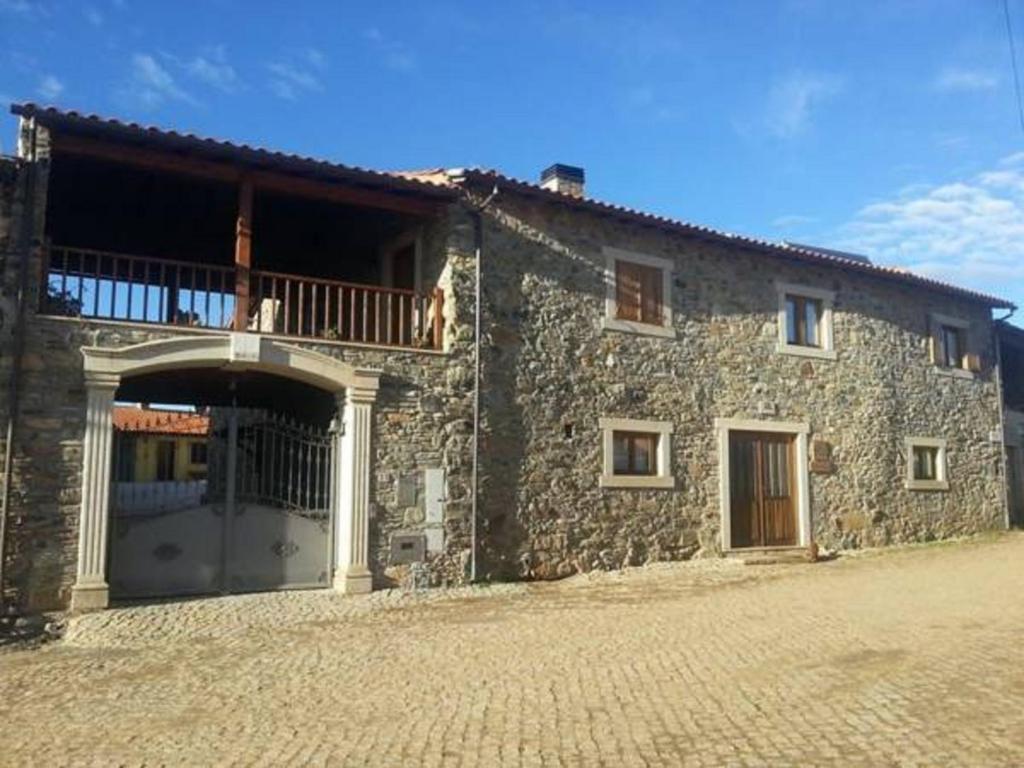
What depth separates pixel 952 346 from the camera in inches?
726

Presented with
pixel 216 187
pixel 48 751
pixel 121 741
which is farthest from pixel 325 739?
pixel 216 187

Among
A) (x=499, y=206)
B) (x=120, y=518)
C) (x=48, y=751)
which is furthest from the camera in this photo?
(x=499, y=206)

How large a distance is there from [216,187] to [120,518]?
13.7 ft

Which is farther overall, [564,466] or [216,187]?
[564,466]

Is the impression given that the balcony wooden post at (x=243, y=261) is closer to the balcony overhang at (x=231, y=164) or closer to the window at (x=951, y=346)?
the balcony overhang at (x=231, y=164)

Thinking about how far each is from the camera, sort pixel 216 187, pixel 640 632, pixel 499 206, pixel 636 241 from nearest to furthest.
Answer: pixel 640 632 < pixel 216 187 < pixel 499 206 < pixel 636 241

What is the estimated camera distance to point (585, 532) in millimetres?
12633

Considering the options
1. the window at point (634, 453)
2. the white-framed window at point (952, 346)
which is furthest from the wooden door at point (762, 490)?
the white-framed window at point (952, 346)

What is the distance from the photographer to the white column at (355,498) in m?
10.7

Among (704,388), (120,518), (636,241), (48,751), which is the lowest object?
(48,751)

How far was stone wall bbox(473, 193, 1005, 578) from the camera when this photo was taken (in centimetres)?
1224

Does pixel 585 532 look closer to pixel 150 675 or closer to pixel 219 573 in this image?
pixel 219 573

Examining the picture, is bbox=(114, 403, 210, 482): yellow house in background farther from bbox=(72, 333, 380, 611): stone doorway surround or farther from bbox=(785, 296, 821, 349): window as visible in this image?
bbox=(785, 296, 821, 349): window

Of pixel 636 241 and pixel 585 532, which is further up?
pixel 636 241
